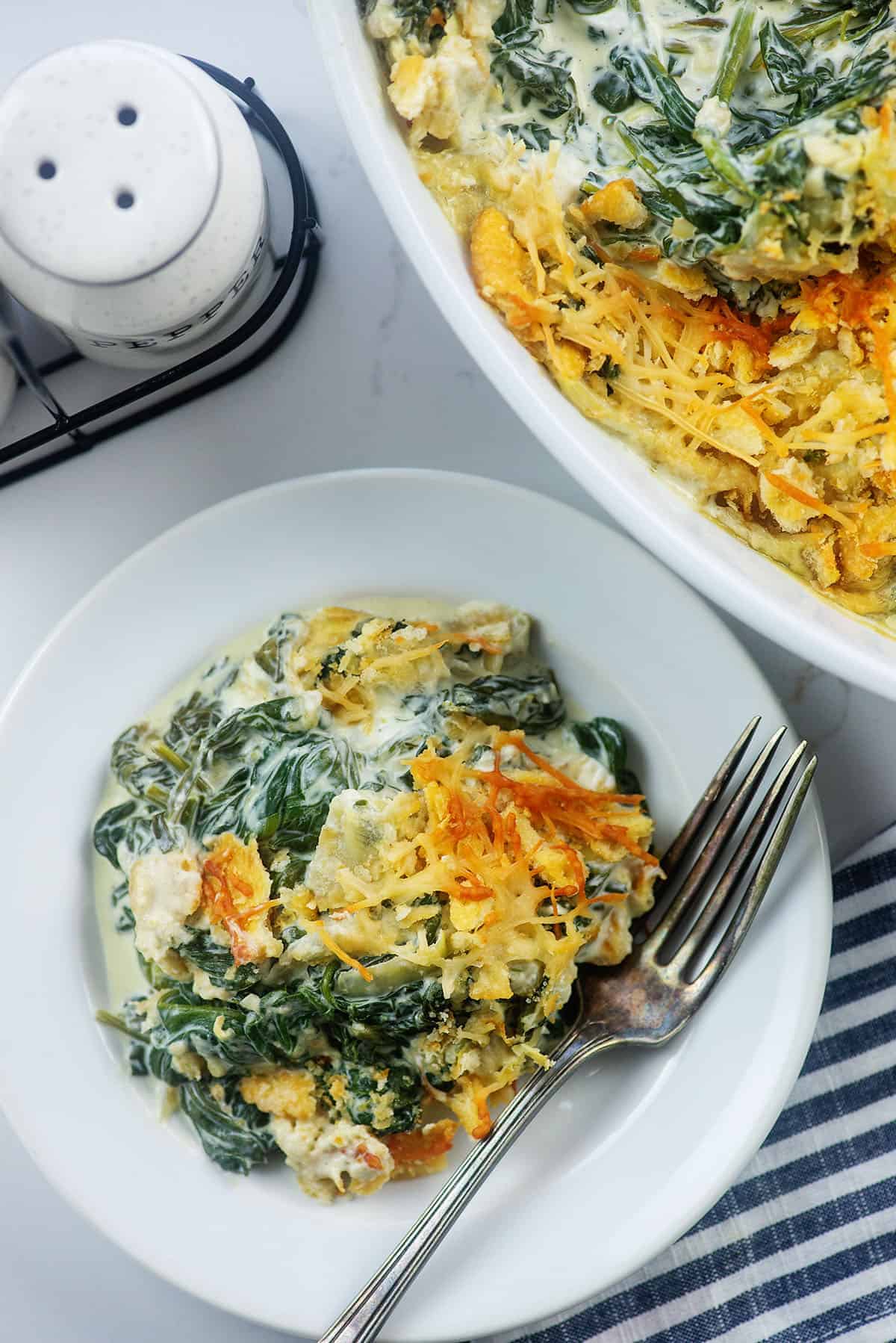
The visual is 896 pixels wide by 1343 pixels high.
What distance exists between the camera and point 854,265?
4.42ft

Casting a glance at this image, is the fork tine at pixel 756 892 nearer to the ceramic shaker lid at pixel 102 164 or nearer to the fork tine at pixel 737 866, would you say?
the fork tine at pixel 737 866

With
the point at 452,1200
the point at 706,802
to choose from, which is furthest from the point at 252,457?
the point at 452,1200

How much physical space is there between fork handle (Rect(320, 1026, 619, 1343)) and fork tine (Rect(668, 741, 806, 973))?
162 millimetres

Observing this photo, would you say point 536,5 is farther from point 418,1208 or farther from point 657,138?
point 418,1208

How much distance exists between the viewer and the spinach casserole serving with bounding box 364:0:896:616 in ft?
4.61

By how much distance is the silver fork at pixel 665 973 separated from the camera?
5.16 feet

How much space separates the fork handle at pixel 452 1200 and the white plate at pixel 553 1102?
0.22 feet

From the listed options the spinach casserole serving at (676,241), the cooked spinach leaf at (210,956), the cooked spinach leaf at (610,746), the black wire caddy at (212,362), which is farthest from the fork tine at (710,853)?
the black wire caddy at (212,362)

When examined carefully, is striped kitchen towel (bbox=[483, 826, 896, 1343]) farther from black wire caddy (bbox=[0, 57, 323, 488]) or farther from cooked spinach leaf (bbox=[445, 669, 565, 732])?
black wire caddy (bbox=[0, 57, 323, 488])

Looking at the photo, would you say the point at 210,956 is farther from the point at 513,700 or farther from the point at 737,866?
the point at 737,866

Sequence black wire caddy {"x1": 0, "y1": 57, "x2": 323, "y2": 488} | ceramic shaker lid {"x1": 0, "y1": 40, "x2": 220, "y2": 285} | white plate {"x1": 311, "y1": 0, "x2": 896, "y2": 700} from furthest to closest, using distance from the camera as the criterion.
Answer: black wire caddy {"x1": 0, "y1": 57, "x2": 323, "y2": 488} → ceramic shaker lid {"x1": 0, "y1": 40, "x2": 220, "y2": 285} → white plate {"x1": 311, "y1": 0, "x2": 896, "y2": 700}

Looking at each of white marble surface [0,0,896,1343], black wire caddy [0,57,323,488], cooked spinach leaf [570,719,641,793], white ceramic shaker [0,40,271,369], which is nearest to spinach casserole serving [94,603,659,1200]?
cooked spinach leaf [570,719,641,793]

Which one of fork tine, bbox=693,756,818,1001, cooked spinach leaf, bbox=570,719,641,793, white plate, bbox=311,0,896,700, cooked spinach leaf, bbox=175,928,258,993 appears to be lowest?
fork tine, bbox=693,756,818,1001

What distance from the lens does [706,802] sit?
1.64 m
